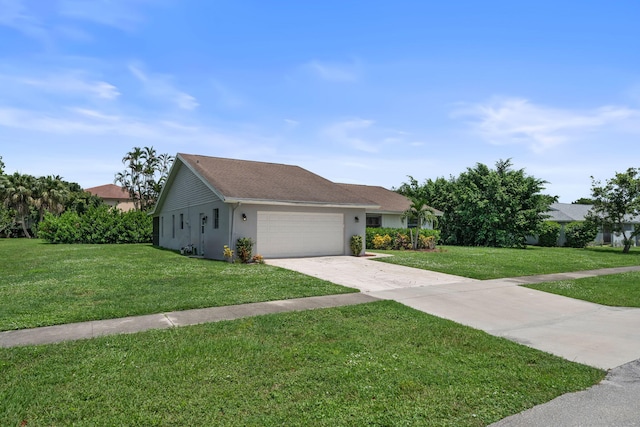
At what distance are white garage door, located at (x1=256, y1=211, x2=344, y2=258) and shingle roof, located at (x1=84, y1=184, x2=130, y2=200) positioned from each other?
147ft

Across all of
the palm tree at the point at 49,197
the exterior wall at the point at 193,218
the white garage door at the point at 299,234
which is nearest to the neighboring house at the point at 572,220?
the white garage door at the point at 299,234

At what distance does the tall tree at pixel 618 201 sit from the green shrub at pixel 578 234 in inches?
167

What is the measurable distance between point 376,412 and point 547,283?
9.71m

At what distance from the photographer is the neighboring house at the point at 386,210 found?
1057 inches

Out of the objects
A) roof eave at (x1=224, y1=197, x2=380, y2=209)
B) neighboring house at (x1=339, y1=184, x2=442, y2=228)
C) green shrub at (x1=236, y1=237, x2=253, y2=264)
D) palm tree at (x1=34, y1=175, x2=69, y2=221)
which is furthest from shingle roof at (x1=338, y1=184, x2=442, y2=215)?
palm tree at (x1=34, y1=175, x2=69, y2=221)

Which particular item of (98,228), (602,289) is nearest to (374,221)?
(602,289)

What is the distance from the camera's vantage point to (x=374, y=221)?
27.1 m

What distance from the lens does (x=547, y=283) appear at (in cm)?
1098

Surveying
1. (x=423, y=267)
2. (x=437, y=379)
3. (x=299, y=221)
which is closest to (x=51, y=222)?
(x=299, y=221)

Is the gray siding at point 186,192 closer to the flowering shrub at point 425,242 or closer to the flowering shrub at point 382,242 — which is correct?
the flowering shrub at point 382,242

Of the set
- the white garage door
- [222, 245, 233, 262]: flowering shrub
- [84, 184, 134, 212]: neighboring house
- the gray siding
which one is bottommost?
[222, 245, 233, 262]: flowering shrub

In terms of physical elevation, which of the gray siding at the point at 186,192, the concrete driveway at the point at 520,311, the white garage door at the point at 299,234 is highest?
the gray siding at the point at 186,192

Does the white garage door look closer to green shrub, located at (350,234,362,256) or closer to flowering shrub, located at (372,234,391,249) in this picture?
green shrub, located at (350,234,362,256)

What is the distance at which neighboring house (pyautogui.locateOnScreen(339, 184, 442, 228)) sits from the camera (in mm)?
26859
